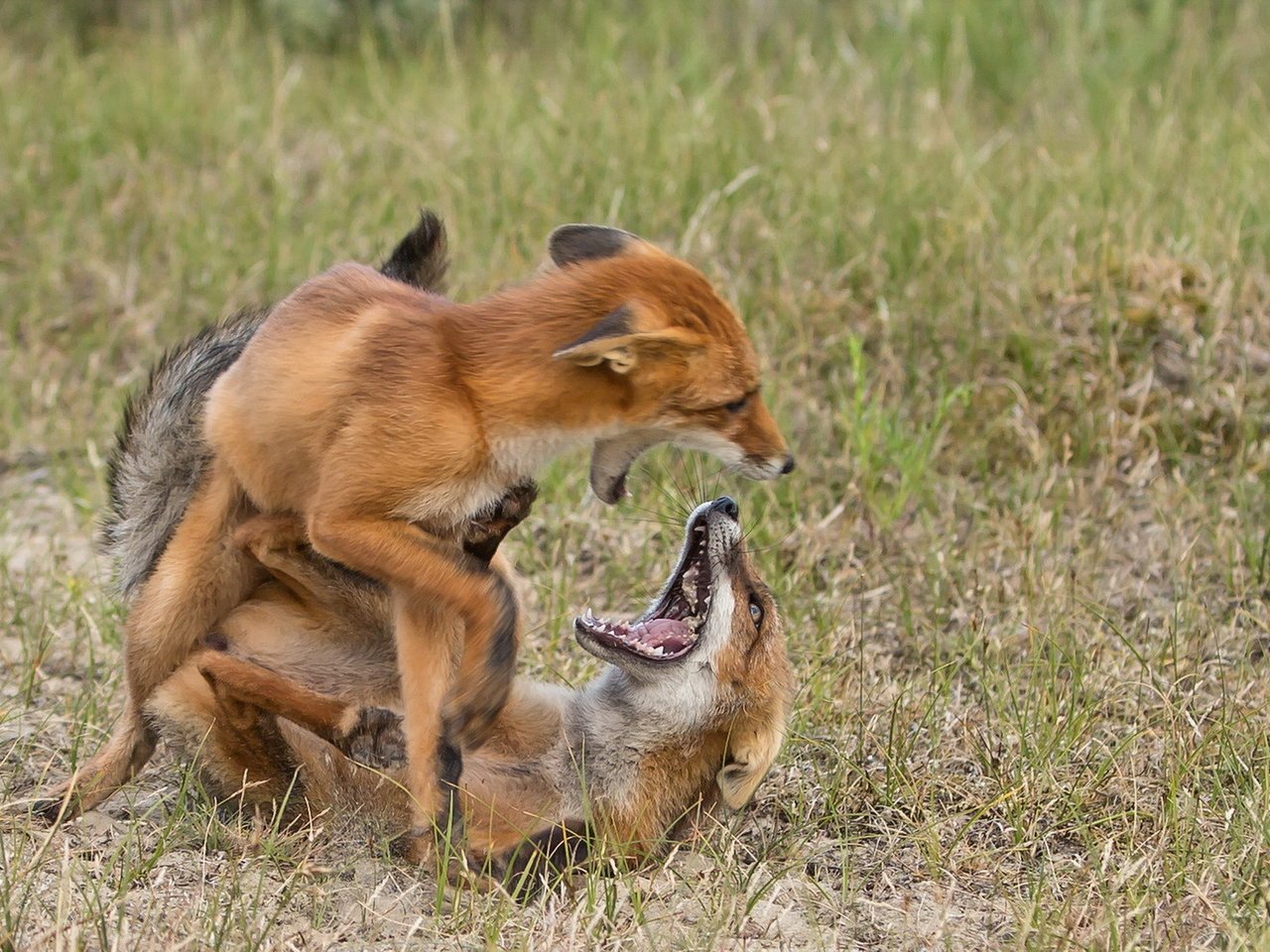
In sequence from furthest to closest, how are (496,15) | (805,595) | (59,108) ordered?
1. (496,15)
2. (59,108)
3. (805,595)

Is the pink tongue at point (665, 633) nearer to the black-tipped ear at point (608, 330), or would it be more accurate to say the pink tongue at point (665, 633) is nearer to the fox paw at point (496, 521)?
the fox paw at point (496, 521)

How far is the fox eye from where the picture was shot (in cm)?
→ 468

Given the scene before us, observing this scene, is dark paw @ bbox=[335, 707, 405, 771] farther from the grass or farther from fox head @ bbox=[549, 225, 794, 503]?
fox head @ bbox=[549, 225, 794, 503]

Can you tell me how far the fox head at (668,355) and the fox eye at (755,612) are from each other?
1.60ft

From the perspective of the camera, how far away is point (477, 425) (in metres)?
4.07

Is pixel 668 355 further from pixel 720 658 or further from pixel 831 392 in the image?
pixel 831 392

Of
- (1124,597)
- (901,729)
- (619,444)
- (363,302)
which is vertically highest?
(363,302)

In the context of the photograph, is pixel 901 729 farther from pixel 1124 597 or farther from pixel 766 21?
pixel 766 21

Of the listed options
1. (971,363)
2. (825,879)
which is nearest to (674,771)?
(825,879)

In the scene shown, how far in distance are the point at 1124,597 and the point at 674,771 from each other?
7.38 ft

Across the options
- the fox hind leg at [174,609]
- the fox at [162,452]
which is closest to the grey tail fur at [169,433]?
the fox at [162,452]

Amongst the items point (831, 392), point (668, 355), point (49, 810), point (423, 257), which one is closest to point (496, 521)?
point (668, 355)

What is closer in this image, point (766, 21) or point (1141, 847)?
point (1141, 847)

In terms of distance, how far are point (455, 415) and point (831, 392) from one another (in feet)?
11.0
